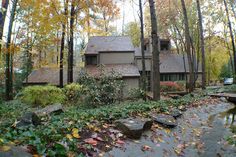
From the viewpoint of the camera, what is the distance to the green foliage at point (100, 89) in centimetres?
1186

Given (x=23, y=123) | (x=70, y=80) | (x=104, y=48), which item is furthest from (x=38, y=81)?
(x=23, y=123)

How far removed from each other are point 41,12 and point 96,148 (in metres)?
14.3

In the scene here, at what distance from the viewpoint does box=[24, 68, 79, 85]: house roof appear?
23.0 meters

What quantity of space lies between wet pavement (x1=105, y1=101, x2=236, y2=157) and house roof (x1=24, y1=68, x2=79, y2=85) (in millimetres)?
16566

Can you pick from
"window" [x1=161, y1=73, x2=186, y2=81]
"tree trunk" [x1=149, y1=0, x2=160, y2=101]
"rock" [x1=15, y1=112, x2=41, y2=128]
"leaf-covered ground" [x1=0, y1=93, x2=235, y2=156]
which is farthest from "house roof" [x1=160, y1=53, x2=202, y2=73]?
"rock" [x1=15, y1=112, x2=41, y2=128]

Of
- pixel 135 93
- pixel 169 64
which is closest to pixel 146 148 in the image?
pixel 135 93

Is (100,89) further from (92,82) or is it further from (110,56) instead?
(110,56)

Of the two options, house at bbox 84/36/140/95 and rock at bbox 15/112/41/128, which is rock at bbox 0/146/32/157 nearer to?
rock at bbox 15/112/41/128

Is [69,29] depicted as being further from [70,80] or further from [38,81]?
[38,81]

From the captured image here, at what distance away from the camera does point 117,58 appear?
77.2 ft

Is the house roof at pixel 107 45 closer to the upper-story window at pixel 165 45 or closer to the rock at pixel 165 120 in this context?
the upper-story window at pixel 165 45

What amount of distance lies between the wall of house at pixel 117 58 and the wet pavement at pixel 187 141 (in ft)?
49.8

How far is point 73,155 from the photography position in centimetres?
383

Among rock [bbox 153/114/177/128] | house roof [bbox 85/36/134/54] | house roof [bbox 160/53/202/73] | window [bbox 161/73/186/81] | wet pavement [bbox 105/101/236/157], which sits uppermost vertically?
house roof [bbox 85/36/134/54]
